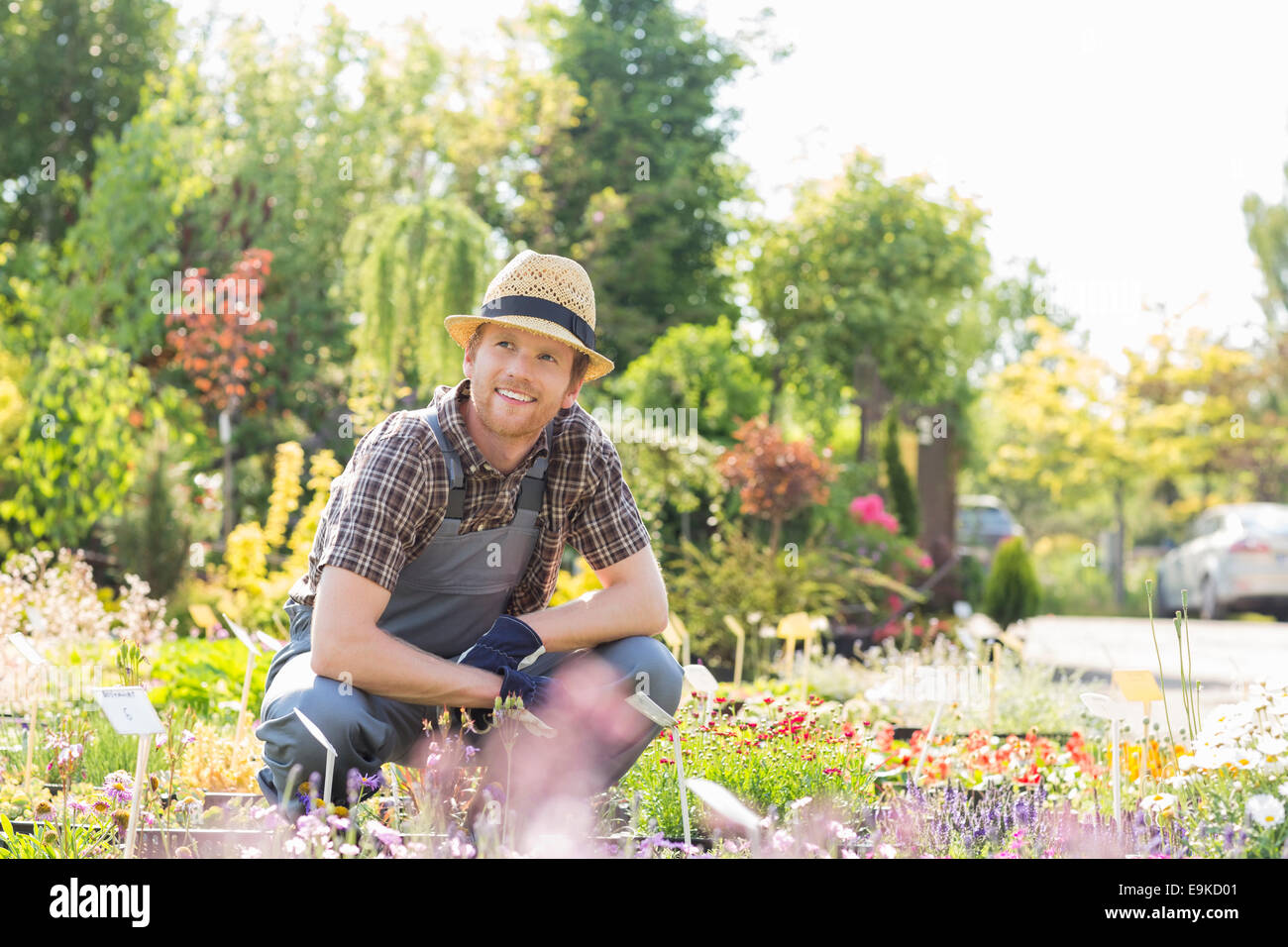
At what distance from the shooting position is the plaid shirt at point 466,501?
2.45m

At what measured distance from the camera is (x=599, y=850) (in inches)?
94.0

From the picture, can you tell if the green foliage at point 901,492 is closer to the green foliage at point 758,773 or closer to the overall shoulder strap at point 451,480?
the green foliage at point 758,773

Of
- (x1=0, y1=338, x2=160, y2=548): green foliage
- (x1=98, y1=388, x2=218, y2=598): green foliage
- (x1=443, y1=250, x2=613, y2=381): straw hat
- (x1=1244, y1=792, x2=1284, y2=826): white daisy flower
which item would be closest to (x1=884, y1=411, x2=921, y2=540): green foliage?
(x1=98, y1=388, x2=218, y2=598): green foliage

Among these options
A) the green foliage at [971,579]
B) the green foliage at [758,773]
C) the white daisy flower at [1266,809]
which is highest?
the white daisy flower at [1266,809]

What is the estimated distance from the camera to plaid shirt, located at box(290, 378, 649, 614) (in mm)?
2453

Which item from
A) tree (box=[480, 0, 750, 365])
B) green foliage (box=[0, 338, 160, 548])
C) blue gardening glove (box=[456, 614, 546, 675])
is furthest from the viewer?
tree (box=[480, 0, 750, 365])

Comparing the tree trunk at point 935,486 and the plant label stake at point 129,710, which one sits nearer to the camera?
the plant label stake at point 129,710

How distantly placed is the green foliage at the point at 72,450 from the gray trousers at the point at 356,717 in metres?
5.23

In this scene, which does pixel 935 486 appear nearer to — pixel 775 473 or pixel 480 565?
pixel 775 473

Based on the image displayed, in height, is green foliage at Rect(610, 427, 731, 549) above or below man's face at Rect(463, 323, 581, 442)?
below

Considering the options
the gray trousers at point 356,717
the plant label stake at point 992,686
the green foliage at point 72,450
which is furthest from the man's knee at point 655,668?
the green foliage at point 72,450

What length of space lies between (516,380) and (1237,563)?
11269 millimetres

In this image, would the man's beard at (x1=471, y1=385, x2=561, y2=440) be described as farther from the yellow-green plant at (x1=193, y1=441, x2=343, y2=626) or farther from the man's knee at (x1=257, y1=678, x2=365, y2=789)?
the yellow-green plant at (x1=193, y1=441, x2=343, y2=626)

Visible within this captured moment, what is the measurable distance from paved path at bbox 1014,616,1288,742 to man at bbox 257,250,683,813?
10.6 feet
